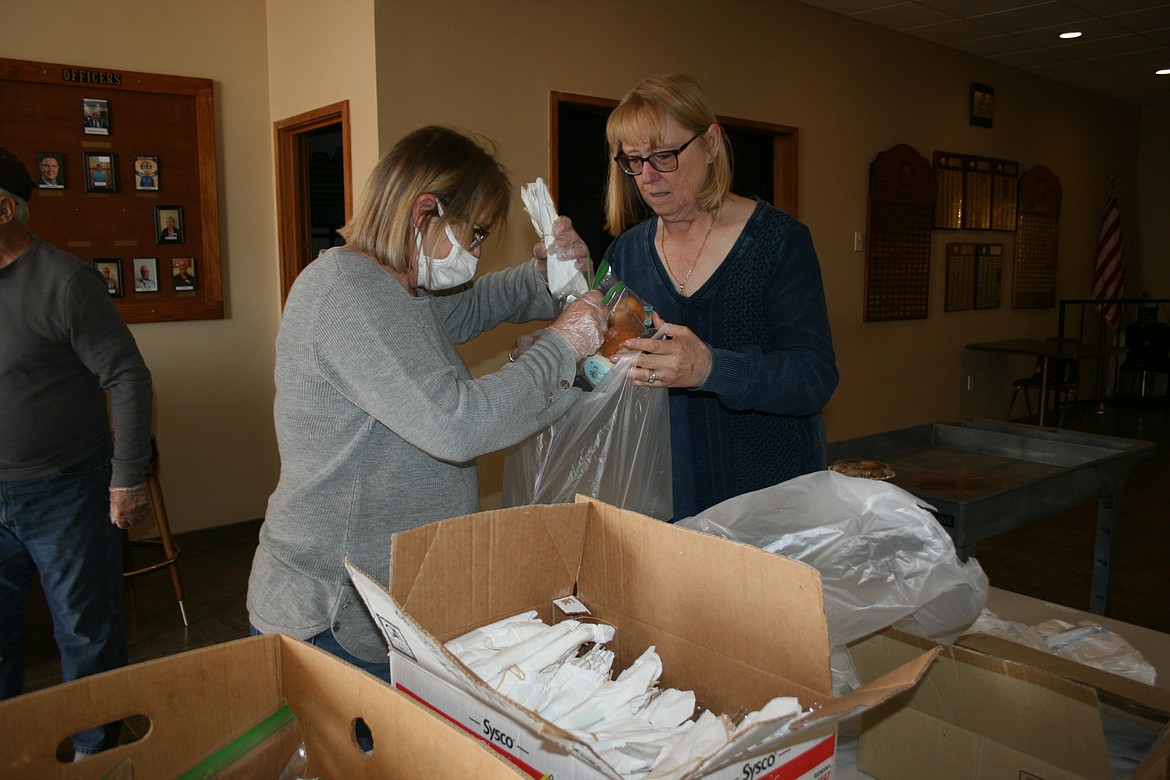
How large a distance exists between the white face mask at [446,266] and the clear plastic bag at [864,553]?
1.82ft

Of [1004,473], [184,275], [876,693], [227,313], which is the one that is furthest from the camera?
[227,313]

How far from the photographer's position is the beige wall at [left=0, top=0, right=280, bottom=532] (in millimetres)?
4016

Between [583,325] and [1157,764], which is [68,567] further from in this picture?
[1157,764]

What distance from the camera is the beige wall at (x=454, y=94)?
3.67 m

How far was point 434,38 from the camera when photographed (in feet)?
11.9

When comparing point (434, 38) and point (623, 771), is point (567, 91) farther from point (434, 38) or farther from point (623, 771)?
point (623, 771)

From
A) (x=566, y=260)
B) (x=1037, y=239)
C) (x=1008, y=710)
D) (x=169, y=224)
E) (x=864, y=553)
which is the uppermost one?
(x=1037, y=239)

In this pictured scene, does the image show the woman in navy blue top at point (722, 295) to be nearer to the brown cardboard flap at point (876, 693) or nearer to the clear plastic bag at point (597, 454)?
the clear plastic bag at point (597, 454)

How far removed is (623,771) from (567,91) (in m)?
3.86

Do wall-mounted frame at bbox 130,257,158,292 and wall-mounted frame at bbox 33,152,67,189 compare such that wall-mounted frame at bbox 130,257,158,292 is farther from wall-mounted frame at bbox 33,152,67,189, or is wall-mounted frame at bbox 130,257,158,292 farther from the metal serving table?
the metal serving table

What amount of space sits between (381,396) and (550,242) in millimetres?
583

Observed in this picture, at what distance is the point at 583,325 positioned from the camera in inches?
53.3

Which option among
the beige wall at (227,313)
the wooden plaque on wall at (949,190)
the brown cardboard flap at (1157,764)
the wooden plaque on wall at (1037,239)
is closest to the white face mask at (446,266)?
the brown cardboard flap at (1157,764)

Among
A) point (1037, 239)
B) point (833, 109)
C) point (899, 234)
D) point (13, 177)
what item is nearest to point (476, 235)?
point (13, 177)
